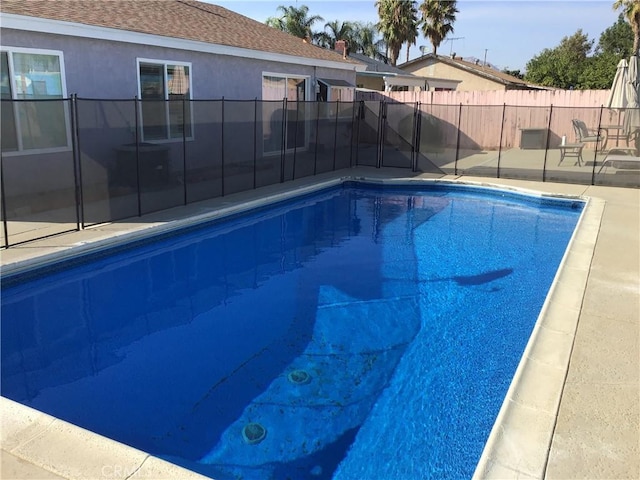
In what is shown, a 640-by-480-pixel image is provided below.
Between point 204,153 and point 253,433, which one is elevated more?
point 204,153

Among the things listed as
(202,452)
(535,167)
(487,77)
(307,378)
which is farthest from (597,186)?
(487,77)

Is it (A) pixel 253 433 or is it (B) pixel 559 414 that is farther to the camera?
(A) pixel 253 433

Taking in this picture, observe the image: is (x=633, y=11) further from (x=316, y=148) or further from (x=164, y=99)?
(x=164, y=99)

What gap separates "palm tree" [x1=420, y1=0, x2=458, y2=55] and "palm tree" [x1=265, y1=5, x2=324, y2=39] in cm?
904

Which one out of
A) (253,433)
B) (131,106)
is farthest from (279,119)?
(253,433)

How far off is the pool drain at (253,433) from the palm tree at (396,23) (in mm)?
39448

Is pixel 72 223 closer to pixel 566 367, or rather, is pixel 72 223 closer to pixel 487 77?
pixel 566 367

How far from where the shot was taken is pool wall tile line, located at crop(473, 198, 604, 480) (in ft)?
10.5

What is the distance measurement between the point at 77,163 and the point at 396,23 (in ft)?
119

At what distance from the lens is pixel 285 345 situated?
5594 mm

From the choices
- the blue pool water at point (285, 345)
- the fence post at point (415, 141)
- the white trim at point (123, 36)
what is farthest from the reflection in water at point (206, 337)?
the fence post at point (415, 141)

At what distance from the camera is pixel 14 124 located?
8180 millimetres

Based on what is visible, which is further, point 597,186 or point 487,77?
point 487,77

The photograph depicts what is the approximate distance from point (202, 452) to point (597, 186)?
12547mm
